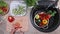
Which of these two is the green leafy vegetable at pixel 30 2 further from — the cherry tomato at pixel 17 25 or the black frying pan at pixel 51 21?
the cherry tomato at pixel 17 25

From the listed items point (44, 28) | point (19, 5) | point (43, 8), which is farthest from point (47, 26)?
point (19, 5)

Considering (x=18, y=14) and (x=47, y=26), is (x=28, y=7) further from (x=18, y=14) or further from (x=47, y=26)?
(x=47, y=26)

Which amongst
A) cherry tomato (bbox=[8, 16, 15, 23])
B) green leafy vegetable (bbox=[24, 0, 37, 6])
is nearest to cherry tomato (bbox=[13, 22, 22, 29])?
cherry tomato (bbox=[8, 16, 15, 23])

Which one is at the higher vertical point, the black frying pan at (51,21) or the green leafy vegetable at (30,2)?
the green leafy vegetable at (30,2)

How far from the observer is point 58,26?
4.39 feet

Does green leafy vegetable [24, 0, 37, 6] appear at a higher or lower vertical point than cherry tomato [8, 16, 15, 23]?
higher

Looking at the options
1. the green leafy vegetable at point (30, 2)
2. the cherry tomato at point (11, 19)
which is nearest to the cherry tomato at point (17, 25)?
the cherry tomato at point (11, 19)

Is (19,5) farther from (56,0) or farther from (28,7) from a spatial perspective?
(56,0)

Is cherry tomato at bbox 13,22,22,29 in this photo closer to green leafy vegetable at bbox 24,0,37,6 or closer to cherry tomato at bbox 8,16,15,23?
cherry tomato at bbox 8,16,15,23

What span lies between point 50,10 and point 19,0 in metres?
0.23

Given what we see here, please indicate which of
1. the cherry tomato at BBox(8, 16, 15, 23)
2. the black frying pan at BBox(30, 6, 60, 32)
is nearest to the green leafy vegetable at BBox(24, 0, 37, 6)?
the black frying pan at BBox(30, 6, 60, 32)

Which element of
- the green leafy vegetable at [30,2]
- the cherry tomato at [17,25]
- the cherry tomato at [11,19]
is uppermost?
the green leafy vegetable at [30,2]

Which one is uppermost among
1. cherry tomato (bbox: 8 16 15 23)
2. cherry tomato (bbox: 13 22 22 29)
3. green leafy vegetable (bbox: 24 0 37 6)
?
green leafy vegetable (bbox: 24 0 37 6)

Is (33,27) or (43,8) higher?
(43,8)
